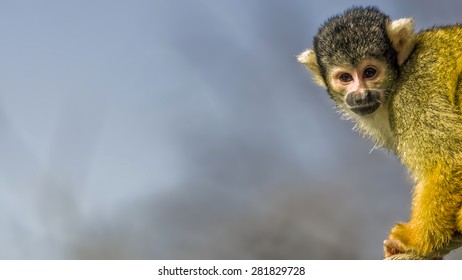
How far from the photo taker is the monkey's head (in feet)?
18.7

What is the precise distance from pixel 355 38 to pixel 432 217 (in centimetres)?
170

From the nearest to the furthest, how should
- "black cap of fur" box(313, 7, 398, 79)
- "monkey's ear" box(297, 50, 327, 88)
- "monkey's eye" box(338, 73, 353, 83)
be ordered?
"black cap of fur" box(313, 7, 398, 79)
"monkey's eye" box(338, 73, 353, 83)
"monkey's ear" box(297, 50, 327, 88)

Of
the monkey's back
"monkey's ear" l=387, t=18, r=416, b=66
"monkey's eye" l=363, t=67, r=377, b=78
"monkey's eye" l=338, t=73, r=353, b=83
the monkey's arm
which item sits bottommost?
the monkey's arm

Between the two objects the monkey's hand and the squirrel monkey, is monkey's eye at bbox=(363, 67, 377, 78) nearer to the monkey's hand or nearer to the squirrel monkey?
the squirrel monkey

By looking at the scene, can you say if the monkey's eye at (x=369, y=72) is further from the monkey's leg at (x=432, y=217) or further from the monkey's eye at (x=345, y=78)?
the monkey's leg at (x=432, y=217)

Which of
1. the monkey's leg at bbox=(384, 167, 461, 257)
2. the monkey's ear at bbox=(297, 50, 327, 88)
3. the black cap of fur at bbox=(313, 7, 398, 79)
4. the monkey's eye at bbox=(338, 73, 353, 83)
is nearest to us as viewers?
the monkey's leg at bbox=(384, 167, 461, 257)

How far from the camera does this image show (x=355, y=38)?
5.70 metres

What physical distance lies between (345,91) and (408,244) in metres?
1.50

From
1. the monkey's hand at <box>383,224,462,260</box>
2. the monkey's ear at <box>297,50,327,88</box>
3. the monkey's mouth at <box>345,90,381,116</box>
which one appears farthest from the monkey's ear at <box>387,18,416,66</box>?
the monkey's hand at <box>383,224,462,260</box>

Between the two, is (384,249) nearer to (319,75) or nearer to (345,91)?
(345,91)

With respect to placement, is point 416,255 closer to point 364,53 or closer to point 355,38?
point 364,53

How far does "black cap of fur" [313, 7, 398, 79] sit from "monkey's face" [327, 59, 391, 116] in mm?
71

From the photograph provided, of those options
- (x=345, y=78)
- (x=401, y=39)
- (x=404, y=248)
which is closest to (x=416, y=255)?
(x=404, y=248)

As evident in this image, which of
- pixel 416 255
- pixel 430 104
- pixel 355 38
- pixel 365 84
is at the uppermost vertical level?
pixel 355 38
